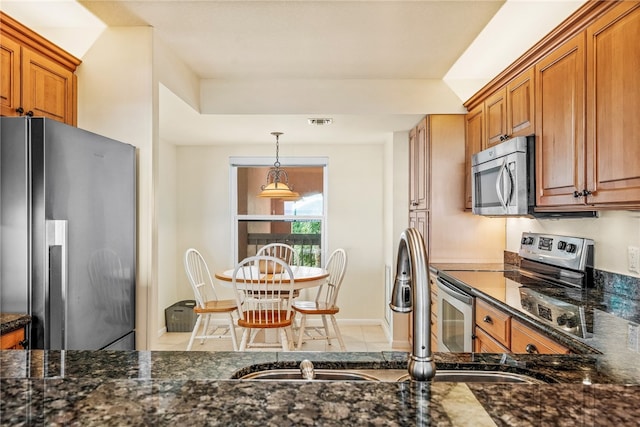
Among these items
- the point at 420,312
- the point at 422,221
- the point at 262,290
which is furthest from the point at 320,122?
the point at 420,312

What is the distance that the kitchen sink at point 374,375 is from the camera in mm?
958

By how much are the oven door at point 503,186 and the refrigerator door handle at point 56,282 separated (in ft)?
7.50

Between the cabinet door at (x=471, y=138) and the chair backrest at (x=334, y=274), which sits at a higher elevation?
the cabinet door at (x=471, y=138)

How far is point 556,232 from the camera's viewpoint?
2701mm

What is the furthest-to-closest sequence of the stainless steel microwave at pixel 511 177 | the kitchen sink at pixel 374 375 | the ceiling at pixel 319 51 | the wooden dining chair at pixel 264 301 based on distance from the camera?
the wooden dining chair at pixel 264 301 → the stainless steel microwave at pixel 511 177 → the ceiling at pixel 319 51 → the kitchen sink at pixel 374 375

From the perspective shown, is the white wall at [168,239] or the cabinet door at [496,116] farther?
the white wall at [168,239]

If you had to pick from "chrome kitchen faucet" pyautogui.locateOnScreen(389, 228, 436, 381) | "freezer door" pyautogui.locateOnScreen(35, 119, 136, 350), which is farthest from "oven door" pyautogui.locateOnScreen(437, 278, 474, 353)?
"freezer door" pyautogui.locateOnScreen(35, 119, 136, 350)

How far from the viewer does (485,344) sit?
2.22 metres

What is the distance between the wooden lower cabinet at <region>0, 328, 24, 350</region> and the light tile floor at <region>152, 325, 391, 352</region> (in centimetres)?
245

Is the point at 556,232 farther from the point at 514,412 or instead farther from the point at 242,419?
the point at 242,419

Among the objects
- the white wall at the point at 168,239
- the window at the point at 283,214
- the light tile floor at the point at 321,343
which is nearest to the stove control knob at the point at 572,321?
the light tile floor at the point at 321,343

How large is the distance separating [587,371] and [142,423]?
999 millimetres

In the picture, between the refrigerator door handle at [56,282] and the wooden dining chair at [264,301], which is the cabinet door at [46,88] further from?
the wooden dining chair at [264,301]

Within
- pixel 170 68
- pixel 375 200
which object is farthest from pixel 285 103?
pixel 375 200
